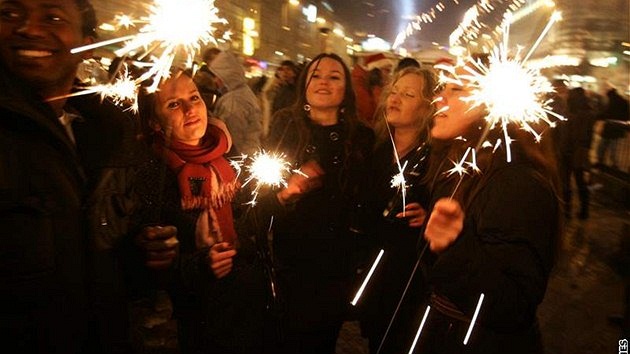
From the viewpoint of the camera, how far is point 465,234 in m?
2.23

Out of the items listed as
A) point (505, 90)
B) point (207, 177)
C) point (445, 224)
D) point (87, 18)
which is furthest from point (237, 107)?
point (445, 224)

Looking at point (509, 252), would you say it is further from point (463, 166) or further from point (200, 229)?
point (200, 229)

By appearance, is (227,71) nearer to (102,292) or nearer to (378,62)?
(378,62)

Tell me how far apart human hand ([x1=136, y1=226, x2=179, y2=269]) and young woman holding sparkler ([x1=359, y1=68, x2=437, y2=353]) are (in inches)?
63.1

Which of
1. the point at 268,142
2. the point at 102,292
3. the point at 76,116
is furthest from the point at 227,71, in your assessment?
the point at 102,292

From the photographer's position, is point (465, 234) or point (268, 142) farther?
point (268, 142)

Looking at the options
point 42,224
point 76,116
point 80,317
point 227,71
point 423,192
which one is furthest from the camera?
point 227,71

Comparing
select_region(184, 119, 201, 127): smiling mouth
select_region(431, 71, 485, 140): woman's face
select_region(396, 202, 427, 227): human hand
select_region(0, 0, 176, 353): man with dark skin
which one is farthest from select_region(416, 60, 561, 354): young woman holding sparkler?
select_region(184, 119, 201, 127): smiling mouth

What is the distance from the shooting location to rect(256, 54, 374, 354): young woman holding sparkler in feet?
10.7

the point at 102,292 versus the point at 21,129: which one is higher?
the point at 21,129

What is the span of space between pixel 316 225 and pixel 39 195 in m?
1.87

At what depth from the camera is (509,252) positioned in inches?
81.0

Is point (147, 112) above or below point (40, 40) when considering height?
below

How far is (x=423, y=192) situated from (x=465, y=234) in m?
1.15
